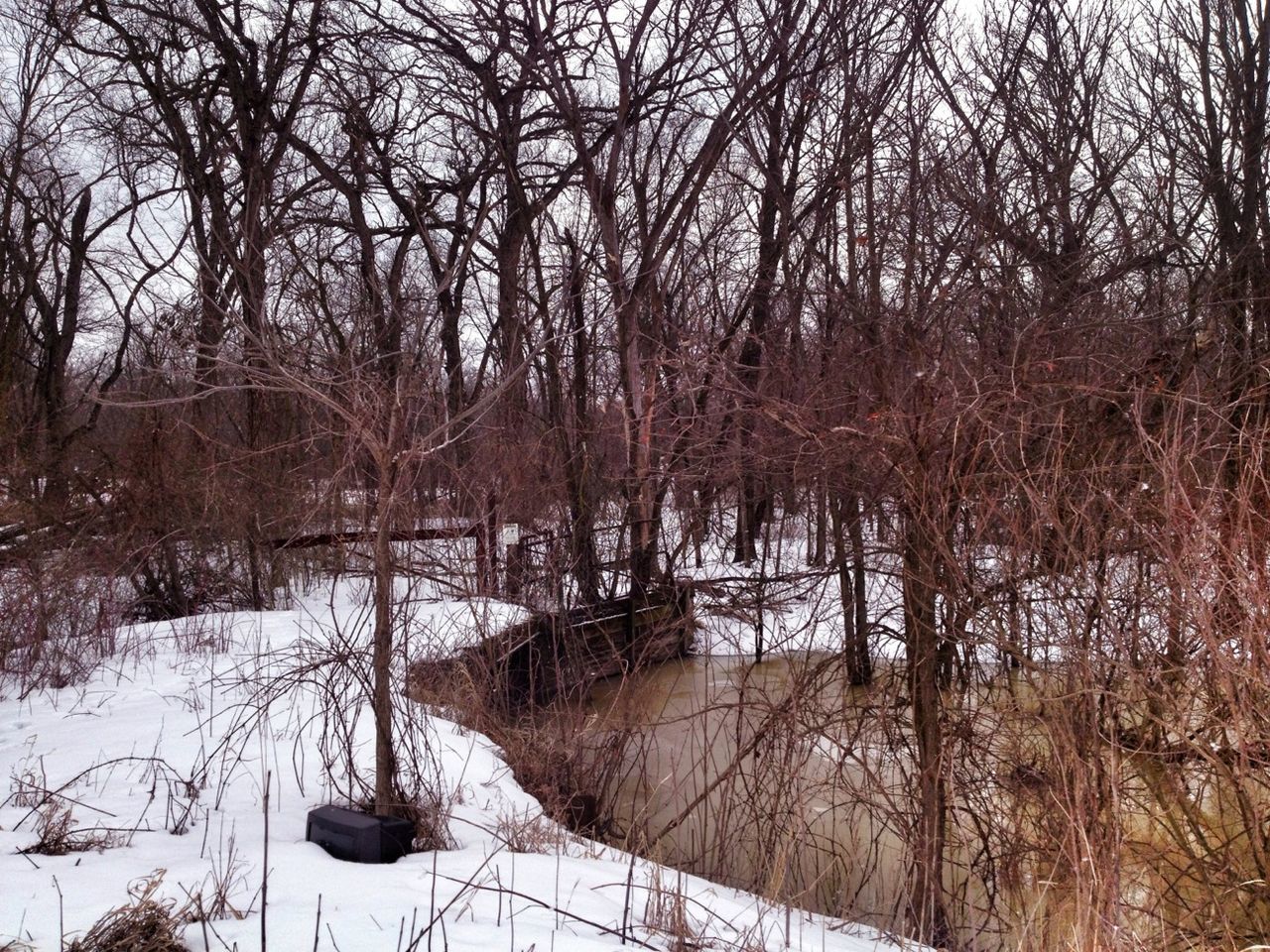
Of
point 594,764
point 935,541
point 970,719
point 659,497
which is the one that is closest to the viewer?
point 935,541

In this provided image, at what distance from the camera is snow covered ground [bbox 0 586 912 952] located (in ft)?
12.9

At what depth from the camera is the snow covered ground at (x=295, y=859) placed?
154 inches

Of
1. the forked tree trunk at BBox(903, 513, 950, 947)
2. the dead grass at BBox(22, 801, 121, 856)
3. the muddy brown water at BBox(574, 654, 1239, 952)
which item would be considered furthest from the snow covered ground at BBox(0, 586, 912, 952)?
the muddy brown water at BBox(574, 654, 1239, 952)

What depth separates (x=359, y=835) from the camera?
15.7 ft

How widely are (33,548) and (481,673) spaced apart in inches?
197

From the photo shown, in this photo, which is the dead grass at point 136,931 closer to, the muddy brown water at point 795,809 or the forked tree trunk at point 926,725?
the muddy brown water at point 795,809

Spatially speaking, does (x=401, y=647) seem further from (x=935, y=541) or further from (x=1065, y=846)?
(x=1065, y=846)

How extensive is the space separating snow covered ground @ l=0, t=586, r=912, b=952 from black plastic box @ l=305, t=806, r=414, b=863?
9cm

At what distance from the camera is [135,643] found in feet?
31.5

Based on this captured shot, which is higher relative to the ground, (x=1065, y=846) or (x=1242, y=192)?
(x=1242, y=192)

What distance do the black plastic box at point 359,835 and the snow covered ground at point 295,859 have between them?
85 millimetres

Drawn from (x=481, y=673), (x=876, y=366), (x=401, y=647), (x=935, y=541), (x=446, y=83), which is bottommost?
(x=481, y=673)

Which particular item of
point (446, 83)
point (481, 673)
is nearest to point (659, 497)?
point (481, 673)

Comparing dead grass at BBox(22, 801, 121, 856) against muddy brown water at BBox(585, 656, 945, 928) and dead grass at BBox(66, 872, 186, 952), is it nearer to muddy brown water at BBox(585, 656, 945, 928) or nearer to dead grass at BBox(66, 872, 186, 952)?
dead grass at BBox(66, 872, 186, 952)
